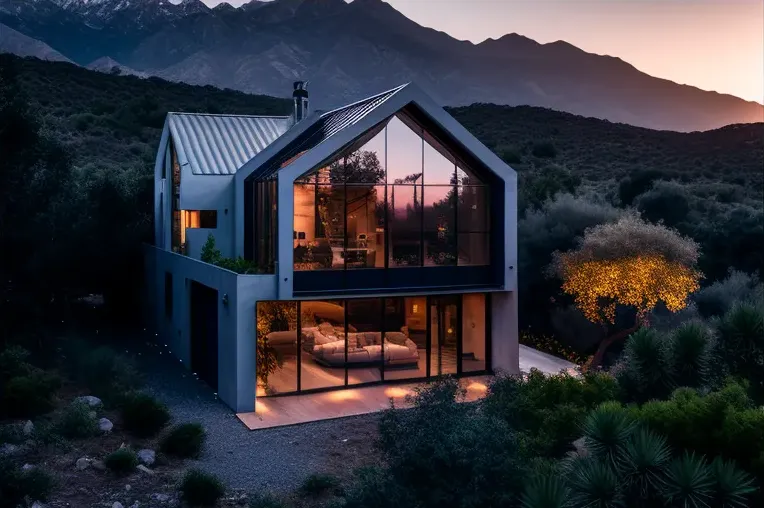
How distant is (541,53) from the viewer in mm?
85188

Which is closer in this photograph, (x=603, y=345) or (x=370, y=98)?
(x=370, y=98)

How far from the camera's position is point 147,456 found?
40.2ft

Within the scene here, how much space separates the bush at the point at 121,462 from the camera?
1165cm

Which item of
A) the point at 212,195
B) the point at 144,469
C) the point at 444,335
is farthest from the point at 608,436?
the point at 212,195

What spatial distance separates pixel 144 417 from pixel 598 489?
897cm

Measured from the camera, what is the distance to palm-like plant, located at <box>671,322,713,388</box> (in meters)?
12.5

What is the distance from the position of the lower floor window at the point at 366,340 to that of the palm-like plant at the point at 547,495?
878 centimetres

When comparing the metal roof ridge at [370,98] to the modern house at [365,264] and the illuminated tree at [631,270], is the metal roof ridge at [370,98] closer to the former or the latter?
the modern house at [365,264]

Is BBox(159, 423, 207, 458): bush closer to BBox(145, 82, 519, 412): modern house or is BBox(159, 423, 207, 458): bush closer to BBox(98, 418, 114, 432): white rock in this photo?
BBox(98, 418, 114, 432): white rock

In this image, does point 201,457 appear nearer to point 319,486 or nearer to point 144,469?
point 144,469

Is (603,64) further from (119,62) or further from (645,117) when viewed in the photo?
(119,62)

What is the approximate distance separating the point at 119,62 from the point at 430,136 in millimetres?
75315

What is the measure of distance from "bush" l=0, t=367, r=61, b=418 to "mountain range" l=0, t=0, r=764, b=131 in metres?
52.9

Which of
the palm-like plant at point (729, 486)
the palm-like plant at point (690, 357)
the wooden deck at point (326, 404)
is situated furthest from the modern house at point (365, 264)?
the palm-like plant at point (729, 486)
